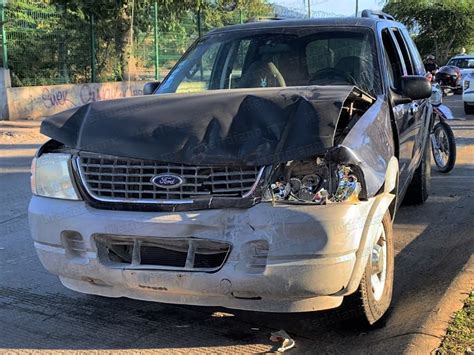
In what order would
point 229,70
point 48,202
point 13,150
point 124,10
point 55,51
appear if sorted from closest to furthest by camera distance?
point 48,202 → point 229,70 → point 13,150 → point 55,51 → point 124,10

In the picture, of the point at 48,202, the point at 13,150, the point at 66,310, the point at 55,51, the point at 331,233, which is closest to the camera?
the point at 331,233

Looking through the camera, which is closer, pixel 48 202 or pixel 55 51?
pixel 48 202

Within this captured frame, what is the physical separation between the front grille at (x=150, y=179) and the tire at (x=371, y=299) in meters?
0.95

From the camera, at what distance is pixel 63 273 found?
3654 millimetres

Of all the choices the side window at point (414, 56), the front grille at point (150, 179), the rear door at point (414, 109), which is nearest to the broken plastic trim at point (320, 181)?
the front grille at point (150, 179)

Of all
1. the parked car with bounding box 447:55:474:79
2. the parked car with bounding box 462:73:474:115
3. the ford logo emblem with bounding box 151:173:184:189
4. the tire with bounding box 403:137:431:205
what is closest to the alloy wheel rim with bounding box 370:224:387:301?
the ford logo emblem with bounding box 151:173:184:189

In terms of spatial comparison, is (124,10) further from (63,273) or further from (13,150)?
(63,273)

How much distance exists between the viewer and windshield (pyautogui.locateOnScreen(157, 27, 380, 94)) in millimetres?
5047

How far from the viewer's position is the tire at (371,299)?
358 cm

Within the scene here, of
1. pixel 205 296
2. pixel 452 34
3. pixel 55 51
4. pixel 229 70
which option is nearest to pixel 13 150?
pixel 55 51

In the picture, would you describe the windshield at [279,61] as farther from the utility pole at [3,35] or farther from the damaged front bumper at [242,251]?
the utility pole at [3,35]

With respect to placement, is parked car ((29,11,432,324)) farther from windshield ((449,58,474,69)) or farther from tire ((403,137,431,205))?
windshield ((449,58,474,69))

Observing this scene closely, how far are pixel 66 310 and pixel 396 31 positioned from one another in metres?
4.17

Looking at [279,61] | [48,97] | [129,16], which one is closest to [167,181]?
[279,61]
